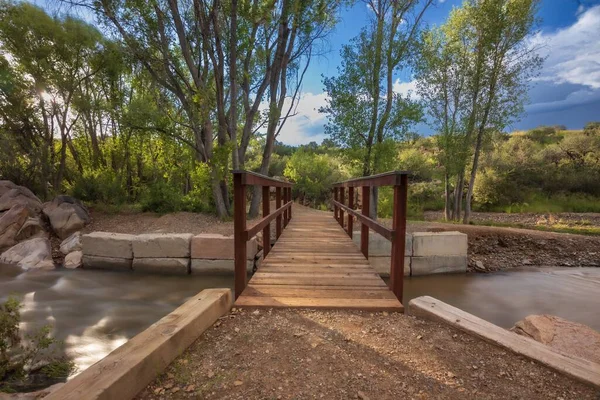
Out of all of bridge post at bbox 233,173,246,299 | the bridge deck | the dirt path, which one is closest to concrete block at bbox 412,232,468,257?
the bridge deck

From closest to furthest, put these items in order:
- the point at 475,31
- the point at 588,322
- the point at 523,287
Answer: the point at 588,322, the point at 523,287, the point at 475,31

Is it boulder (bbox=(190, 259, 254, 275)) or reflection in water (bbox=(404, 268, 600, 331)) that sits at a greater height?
boulder (bbox=(190, 259, 254, 275))

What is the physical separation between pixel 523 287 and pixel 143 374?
7.03 m

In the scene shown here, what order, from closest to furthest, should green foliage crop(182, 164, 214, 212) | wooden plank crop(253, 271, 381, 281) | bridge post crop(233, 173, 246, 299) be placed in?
bridge post crop(233, 173, 246, 299), wooden plank crop(253, 271, 381, 281), green foliage crop(182, 164, 214, 212)

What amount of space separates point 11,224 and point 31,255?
1443mm

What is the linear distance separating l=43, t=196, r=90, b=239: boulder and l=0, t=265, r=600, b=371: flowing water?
1636 mm

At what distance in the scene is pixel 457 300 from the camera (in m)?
5.49

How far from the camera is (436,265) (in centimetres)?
687

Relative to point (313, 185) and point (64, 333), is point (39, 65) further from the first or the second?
point (313, 185)

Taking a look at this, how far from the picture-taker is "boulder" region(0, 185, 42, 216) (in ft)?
26.6

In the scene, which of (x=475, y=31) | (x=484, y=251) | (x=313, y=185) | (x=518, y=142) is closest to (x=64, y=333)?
(x=484, y=251)

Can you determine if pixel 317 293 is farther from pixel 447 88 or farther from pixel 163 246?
pixel 447 88

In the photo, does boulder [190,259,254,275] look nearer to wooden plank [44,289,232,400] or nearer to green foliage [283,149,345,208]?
wooden plank [44,289,232,400]

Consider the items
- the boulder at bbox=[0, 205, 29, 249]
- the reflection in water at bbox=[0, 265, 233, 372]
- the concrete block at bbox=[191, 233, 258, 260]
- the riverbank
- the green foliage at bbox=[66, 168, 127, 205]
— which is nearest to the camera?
the reflection in water at bbox=[0, 265, 233, 372]
